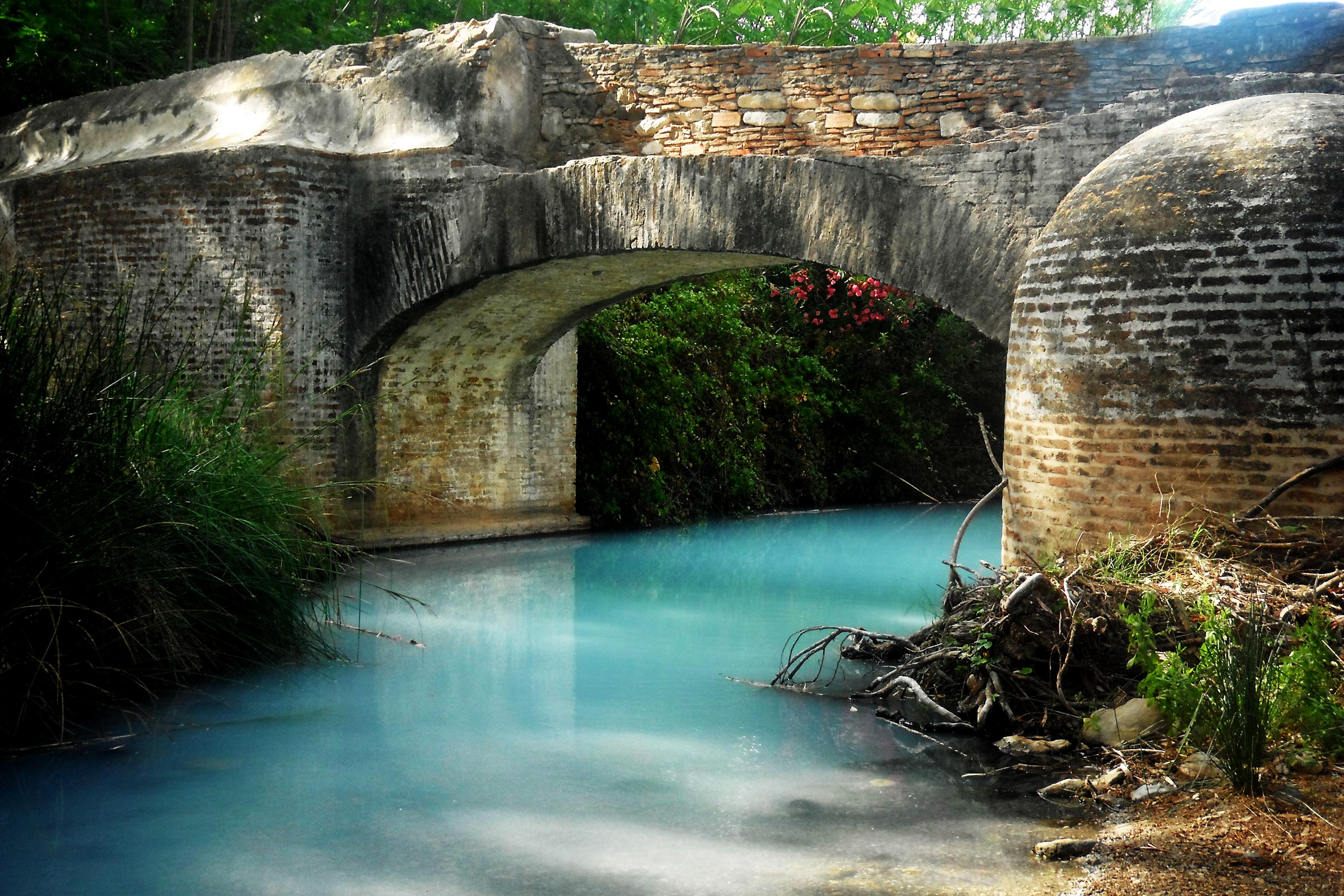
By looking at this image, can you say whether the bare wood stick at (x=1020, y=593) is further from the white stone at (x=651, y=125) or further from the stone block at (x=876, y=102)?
the white stone at (x=651, y=125)

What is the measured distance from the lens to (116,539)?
4.71 meters

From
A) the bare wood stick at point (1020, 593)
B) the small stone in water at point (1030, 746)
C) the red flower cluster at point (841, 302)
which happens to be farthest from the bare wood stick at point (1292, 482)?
the red flower cluster at point (841, 302)

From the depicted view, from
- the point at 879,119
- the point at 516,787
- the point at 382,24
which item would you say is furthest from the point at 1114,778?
the point at 382,24

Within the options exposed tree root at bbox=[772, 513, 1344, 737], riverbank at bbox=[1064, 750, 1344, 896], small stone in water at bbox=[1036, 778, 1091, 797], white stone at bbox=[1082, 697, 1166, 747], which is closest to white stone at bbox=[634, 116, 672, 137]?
exposed tree root at bbox=[772, 513, 1344, 737]

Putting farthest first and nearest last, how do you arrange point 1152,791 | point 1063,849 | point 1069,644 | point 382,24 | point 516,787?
point 382,24
point 1069,644
point 516,787
point 1152,791
point 1063,849

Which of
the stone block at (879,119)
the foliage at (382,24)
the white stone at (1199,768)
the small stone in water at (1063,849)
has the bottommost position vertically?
the small stone in water at (1063,849)

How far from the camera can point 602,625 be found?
280 inches

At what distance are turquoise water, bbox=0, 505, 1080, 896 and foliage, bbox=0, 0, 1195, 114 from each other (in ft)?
24.3

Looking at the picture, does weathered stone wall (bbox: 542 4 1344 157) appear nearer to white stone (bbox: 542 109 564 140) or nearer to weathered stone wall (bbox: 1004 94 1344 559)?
white stone (bbox: 542 109 564 140)

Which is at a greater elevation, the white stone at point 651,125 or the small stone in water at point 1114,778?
the white stone at point 651,125

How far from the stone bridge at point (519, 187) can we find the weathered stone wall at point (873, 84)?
0.6 inches

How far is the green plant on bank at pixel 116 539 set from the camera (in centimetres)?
449

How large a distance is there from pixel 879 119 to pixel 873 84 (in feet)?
0.68

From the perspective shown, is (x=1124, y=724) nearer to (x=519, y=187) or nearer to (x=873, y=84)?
(x=873, y=84)
